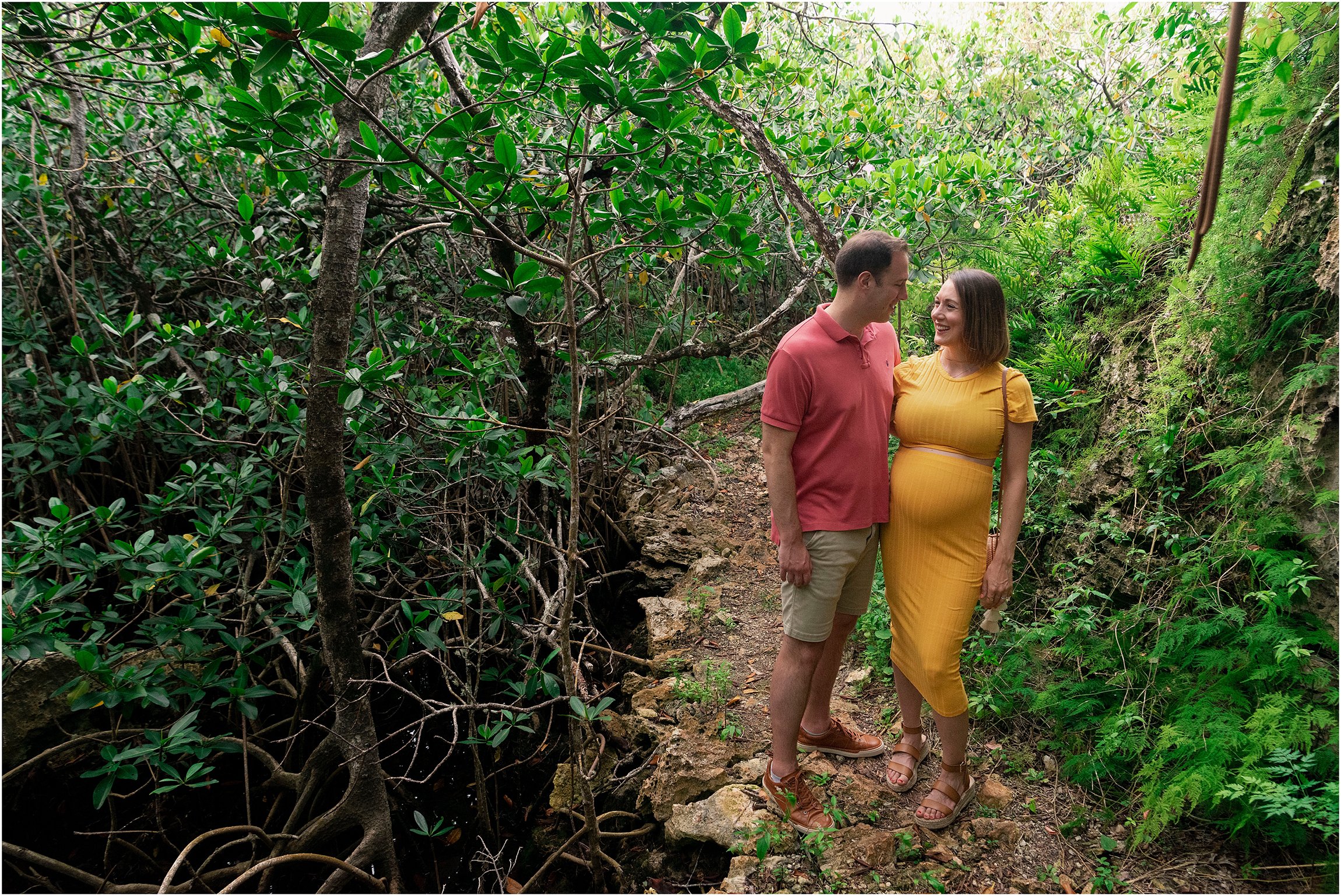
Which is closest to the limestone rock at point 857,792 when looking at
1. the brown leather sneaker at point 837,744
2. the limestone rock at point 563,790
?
the brown leather sneaker at point 837,744

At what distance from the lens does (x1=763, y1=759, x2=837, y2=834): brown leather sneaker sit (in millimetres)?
2703

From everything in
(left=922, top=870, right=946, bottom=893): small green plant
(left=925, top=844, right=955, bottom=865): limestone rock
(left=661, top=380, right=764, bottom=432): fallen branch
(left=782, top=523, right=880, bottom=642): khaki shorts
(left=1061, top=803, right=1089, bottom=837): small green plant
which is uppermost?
(left=661, top=380, right=764, bottom=432): fallen branch

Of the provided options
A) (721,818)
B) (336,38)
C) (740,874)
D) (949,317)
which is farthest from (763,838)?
(336,38)

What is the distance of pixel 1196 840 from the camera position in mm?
2453

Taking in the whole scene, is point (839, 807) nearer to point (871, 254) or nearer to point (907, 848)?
point (907, 848)

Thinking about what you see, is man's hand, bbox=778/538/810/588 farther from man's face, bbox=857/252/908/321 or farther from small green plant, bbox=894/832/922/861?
small green plant, bbox=894/832/922/861

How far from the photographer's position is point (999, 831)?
8.81 ft

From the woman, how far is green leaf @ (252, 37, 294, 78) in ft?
7.06

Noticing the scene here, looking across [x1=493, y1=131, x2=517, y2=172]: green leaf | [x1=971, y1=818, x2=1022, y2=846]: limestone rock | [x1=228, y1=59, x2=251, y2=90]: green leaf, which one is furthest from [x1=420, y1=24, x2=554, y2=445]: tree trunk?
[x1=971, y1=818, x2=1022, y2=846]: limestone rock

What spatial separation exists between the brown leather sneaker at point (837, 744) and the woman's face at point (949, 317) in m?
1.81

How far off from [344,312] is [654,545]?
310 centimetres

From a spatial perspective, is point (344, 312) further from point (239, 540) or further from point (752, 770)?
point (752, 770)

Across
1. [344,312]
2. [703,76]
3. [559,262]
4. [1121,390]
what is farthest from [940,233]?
[344,312]

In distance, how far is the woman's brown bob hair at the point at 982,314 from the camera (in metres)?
2.47
